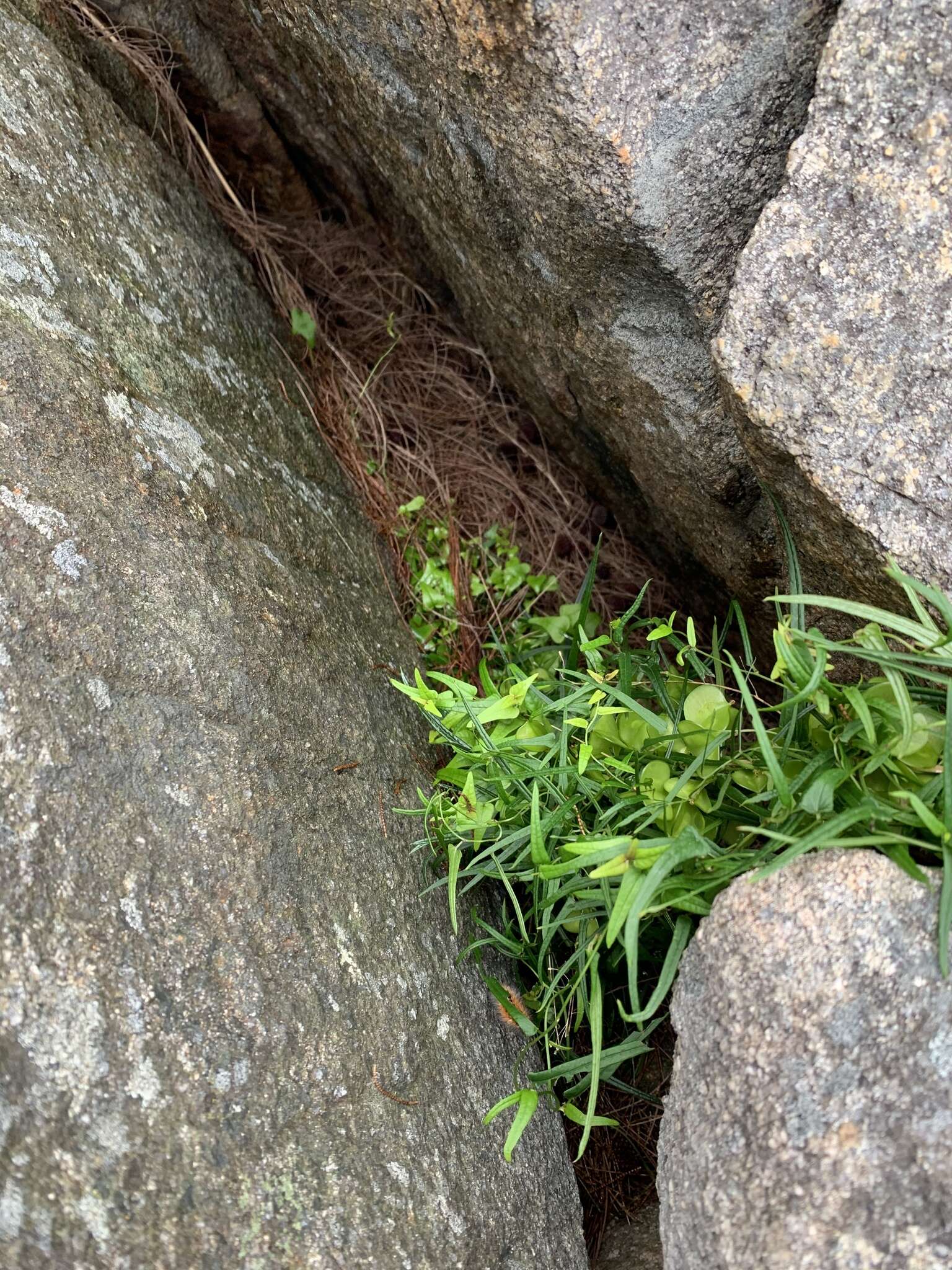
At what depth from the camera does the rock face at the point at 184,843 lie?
1.09 meters

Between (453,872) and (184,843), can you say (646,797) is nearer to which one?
(453,872)

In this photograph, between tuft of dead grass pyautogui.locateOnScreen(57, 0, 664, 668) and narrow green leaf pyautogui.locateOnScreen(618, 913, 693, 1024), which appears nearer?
narrow green leaf pyautogui.locateOnScreen(618, 913, 693, 1024)

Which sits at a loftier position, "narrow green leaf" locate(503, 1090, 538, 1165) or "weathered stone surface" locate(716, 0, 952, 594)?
"weathered stone surface" locate(716, 0, 952, 594)

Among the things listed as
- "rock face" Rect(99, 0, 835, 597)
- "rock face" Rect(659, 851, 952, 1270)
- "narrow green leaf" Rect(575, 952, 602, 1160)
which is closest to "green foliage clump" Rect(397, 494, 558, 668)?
"rock face" Rect(99, 0, 835, 597)

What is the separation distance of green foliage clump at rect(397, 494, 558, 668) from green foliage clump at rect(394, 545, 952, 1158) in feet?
1.16

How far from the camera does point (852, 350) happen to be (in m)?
1.30

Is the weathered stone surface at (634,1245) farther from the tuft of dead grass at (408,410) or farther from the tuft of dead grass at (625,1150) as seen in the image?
the tuft of dead grass at (408,410)

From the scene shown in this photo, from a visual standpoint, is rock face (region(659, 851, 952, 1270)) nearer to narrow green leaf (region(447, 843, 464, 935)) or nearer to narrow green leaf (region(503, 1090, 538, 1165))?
narrow green leaf (region(503, 1090, 538, 1165))

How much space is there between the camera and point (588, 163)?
1409mm

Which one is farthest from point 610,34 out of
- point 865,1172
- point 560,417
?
point 865,1172

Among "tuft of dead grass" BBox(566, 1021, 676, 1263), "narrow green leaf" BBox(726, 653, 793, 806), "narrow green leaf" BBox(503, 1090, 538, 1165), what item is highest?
"narrow green leaf" BBox(726, 653, 793, 806)

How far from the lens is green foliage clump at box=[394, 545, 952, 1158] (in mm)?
1216

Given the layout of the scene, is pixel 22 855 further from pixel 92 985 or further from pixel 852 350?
pixel 852 350

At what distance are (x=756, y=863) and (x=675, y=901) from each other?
0.12m
